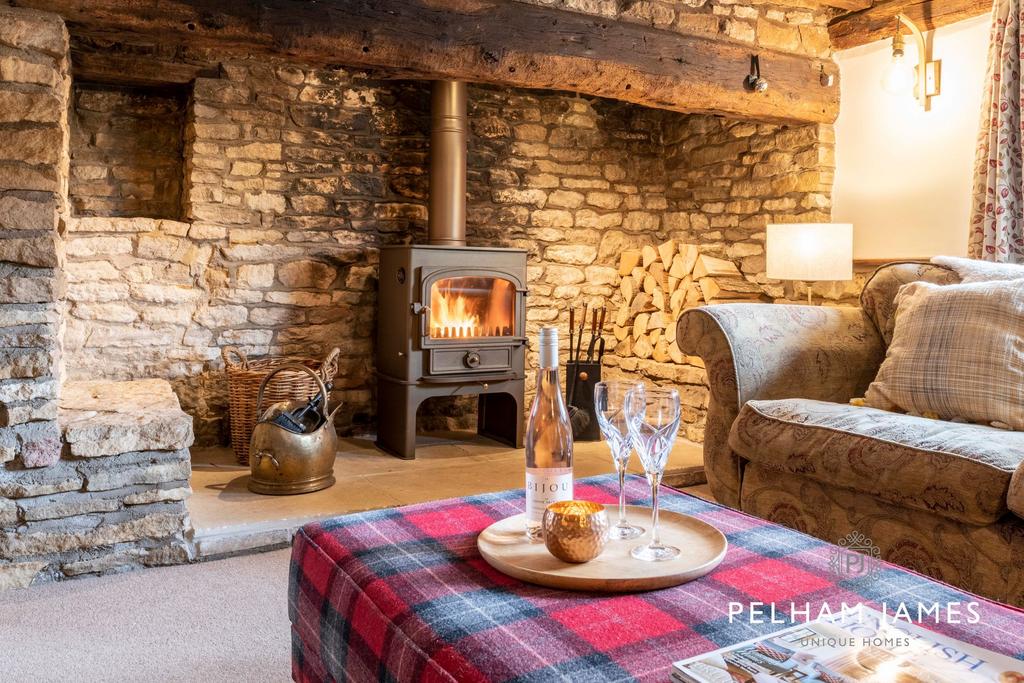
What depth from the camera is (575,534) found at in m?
1.09

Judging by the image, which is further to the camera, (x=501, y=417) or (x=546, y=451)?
(x=501, y=417)

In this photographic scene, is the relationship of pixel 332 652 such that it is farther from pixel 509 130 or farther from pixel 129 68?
pixel 509 130

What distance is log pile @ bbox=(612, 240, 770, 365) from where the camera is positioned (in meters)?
4.18

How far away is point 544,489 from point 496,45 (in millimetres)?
2387

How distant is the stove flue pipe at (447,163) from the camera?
3875 millimetres

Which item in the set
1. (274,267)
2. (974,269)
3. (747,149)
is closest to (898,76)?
(747,149)

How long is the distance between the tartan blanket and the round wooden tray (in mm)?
16

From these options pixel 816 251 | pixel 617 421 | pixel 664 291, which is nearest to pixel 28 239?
pixel 617 421

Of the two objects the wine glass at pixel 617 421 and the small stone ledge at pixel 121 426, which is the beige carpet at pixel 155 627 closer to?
the small stone ledge at pixel 121 426

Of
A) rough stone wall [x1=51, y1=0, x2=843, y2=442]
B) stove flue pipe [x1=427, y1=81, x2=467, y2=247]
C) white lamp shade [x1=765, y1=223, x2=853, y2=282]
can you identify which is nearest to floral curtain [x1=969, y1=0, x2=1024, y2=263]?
white lamp shade [x1=765, y1=223, x2=853, y2=282]

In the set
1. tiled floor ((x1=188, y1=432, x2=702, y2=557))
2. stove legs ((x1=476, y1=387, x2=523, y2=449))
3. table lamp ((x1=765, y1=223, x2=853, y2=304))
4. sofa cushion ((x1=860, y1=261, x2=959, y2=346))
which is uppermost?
table lamp ((x1=765, y1=223, x2=853, y2=304))

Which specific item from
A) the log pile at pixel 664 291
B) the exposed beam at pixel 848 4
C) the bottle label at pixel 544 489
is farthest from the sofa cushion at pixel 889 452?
the exposed beam at pixel 848 4

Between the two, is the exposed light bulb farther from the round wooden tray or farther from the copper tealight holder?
the copper tealight holder

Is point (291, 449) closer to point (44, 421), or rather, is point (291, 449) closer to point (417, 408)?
point (44, 421)
